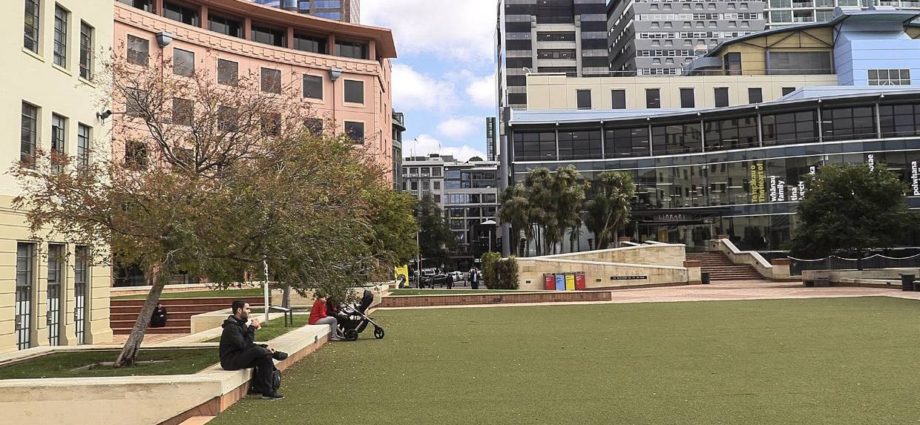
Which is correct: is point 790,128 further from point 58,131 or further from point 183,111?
Result: point 183,111

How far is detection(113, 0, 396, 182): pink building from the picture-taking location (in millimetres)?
45688

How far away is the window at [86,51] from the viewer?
65.9ft

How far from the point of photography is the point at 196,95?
14.3 meters

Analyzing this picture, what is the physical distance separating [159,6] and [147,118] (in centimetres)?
3664

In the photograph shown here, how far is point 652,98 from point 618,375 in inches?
2401

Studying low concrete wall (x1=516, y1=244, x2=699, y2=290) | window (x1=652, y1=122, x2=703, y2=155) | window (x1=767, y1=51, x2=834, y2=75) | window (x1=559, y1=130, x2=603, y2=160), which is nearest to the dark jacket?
low concrete wall (x1=516, y1=244, x2=699, y2=290)

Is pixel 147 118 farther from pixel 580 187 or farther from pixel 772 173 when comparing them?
pixel 772 173

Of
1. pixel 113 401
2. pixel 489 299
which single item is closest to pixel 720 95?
→ pixel 489 299

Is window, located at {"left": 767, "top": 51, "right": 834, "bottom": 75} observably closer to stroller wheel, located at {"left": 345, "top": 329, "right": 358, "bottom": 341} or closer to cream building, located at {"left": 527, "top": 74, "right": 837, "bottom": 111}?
cream building, located at {"left": 527, "top": 74, "right": 837, "bottom": 111}

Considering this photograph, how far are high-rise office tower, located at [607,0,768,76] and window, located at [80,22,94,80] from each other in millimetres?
99995

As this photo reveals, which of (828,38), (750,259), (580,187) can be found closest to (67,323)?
(580,187)

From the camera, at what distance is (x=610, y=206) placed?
167 feet

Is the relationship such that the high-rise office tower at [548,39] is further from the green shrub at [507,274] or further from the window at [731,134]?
the green shrub at [507,274]

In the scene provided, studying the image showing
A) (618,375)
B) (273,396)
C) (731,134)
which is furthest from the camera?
(731,134)
